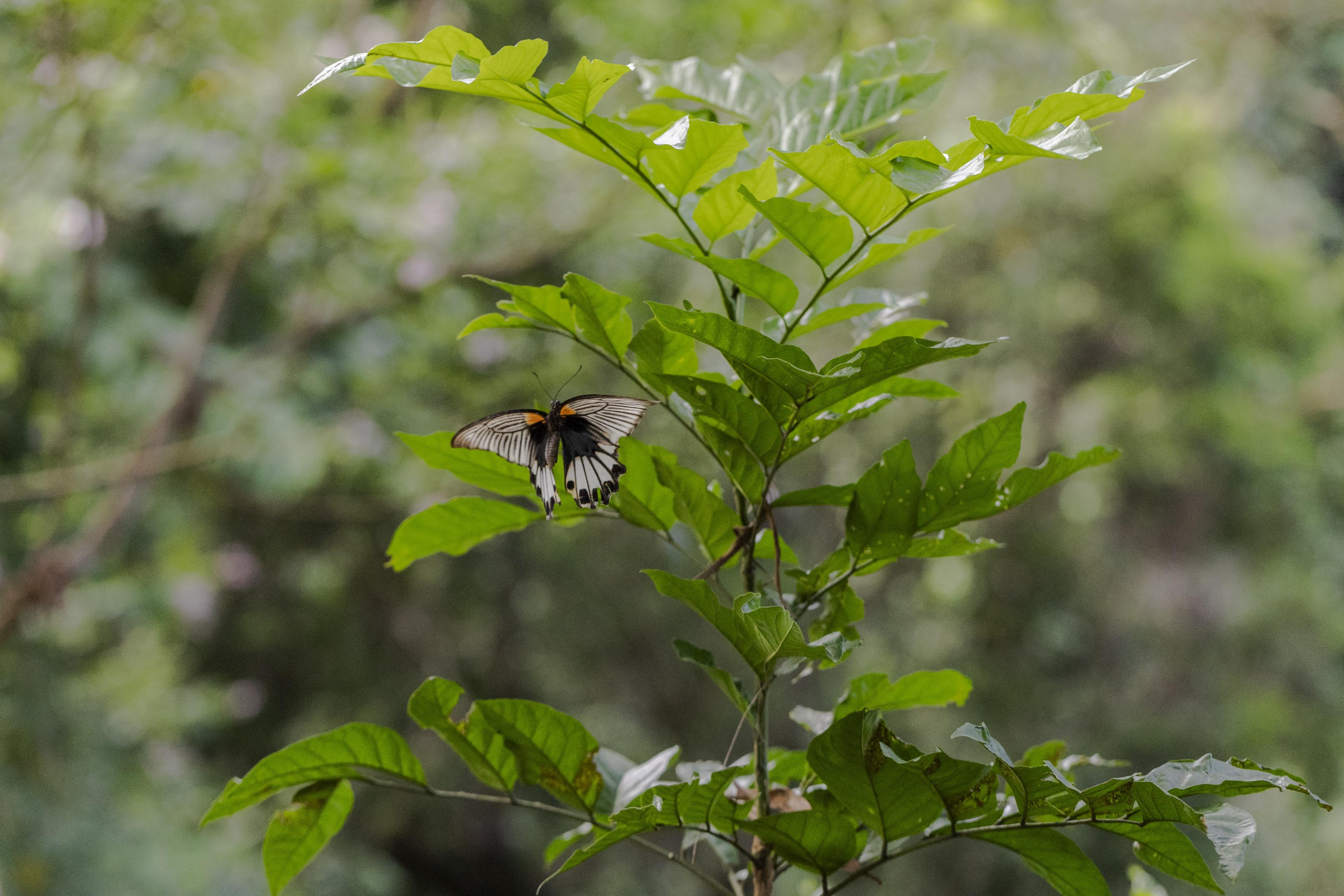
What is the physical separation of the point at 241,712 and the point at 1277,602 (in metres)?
3.43

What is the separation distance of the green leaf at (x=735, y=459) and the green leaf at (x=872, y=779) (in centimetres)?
12

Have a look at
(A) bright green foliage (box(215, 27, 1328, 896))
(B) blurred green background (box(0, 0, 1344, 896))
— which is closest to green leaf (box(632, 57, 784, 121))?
(A) bright green foliage (box(215, 27, 1328, 896))

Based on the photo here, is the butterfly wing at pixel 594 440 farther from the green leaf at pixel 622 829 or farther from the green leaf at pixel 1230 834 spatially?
the green leaf at pixel 1230 834

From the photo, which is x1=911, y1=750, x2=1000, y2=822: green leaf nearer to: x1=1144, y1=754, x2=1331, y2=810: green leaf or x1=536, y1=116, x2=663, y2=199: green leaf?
x1=1144, y1=754, x2=1331, y2=810: green leaf

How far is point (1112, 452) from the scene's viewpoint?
16.7 inches

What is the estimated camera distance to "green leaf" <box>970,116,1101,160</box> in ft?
1.01

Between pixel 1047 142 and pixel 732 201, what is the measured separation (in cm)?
13

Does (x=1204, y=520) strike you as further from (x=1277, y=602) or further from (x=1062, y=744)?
(x=1062, y=744)

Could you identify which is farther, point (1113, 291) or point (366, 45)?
point (1113, 291)

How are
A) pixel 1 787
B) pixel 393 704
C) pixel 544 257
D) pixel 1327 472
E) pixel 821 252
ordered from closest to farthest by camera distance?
pixel 821 252, pixel 1 787, pixel 544 257, pixel 393 704, pixel 1327 472

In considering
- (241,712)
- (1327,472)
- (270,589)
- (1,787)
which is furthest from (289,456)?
(1327,472)

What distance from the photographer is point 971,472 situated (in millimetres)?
429

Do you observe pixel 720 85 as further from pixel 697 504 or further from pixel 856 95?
pixel 697 504

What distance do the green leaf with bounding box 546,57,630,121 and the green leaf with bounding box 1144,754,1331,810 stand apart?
33 centimetres
